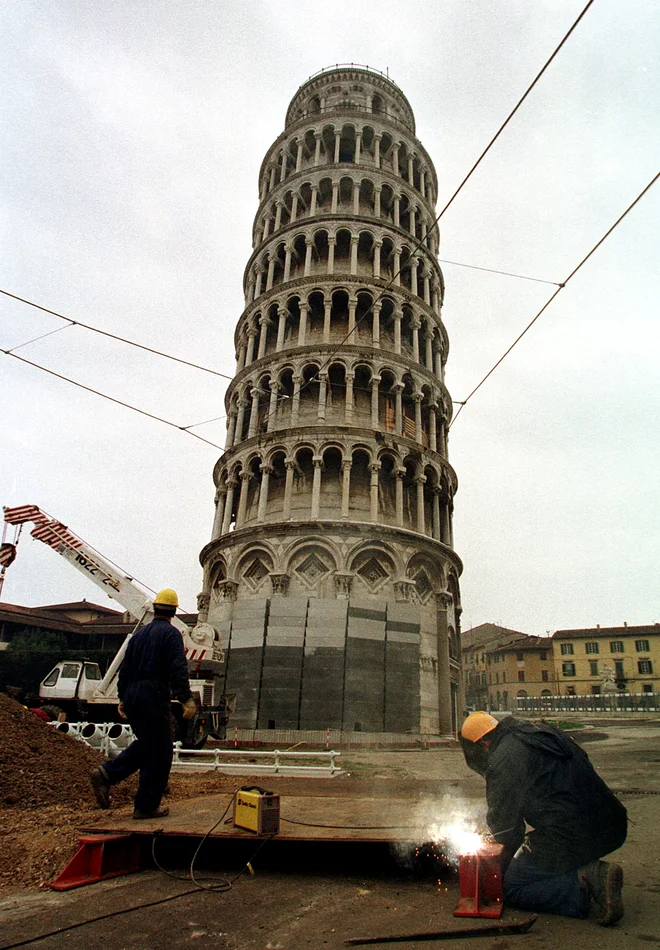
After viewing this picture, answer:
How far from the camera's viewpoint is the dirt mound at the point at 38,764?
24.9 ft

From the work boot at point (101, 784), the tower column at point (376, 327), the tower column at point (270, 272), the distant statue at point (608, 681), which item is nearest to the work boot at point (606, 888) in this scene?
the work boot at point (101, 784)

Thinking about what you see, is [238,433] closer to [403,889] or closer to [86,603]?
[403,889]

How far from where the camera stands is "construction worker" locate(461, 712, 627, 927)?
4344mm

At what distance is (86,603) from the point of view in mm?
66625

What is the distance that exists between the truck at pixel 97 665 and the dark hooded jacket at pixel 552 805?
58.3ft

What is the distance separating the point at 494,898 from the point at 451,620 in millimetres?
28172

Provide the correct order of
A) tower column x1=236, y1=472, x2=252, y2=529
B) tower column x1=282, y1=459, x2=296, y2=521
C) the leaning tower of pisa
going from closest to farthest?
the leaning tower of pisa → tower column x1=282, y1=459, x2=296, y2=521 → tower column x1=236, y1=472, x2=252, y2=529

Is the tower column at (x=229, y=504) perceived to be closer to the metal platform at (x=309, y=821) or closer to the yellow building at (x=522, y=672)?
the metal platform at (x=309, y=821)

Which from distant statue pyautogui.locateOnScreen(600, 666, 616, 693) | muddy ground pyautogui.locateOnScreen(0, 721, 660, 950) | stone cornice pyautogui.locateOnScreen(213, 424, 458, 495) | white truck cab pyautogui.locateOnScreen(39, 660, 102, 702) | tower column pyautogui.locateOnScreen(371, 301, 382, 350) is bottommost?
muddy ground pyautogui.locateOnScreen(0, 721, 660, 950)

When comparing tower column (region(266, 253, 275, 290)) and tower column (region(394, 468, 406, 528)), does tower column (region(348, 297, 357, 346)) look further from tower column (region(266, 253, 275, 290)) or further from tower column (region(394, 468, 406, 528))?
tower column (region(394, 468, 406, 528))

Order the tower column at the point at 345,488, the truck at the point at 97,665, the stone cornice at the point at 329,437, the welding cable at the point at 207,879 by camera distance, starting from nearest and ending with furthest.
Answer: the welding cable at the point at 207,879
the truck at the point at 97,665
the tower column at the point at 345,488
the stone cornice at the point at 329,437

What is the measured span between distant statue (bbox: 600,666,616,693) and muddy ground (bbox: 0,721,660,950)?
290ft

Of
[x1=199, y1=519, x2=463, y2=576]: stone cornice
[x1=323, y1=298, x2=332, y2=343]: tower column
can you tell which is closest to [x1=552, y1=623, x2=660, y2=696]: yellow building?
[x1=199, y1=519, x2=463, y2=576]: stone cornice

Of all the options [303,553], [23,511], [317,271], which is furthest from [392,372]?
[23,511]
